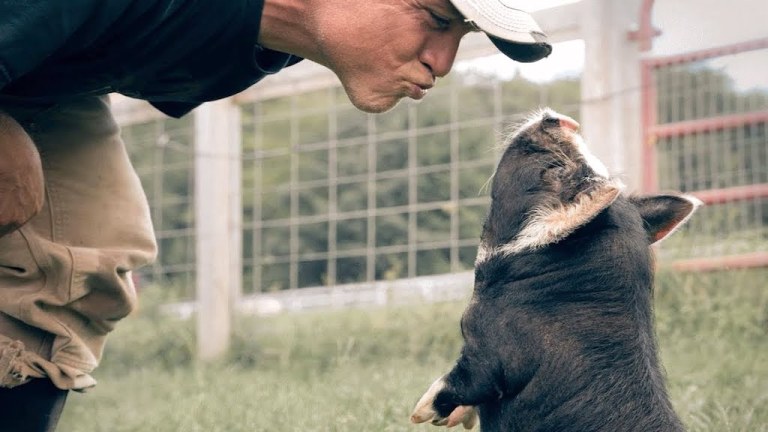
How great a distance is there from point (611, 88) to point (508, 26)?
447cm

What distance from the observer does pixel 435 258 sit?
28.0ft

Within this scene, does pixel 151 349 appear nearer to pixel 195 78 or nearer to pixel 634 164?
pixel 634 164

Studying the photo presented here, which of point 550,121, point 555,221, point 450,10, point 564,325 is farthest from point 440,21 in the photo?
point 564,325

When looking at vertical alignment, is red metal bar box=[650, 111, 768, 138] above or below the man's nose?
below

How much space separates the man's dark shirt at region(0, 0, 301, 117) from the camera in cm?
246

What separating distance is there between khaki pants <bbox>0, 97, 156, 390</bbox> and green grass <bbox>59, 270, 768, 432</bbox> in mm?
1237

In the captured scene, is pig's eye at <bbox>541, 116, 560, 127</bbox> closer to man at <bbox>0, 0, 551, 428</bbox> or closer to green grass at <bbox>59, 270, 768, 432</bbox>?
man at <bbox>0, 0, 551, 428</bbox>

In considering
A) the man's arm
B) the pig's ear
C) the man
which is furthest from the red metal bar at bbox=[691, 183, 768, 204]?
the man's arm

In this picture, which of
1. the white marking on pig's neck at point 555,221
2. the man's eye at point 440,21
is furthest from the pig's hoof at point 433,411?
the man's eye at point 440,21

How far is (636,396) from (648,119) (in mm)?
4912

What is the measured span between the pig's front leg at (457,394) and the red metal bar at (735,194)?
4477 millimetres

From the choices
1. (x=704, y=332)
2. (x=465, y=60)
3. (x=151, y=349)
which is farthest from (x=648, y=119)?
(x=151, y=349)

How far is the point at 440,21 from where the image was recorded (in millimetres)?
2832

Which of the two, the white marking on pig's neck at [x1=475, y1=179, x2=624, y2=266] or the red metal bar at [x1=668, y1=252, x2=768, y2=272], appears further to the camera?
the red metal bar at [x1=668, y1=252, x2=768, y2=272]
